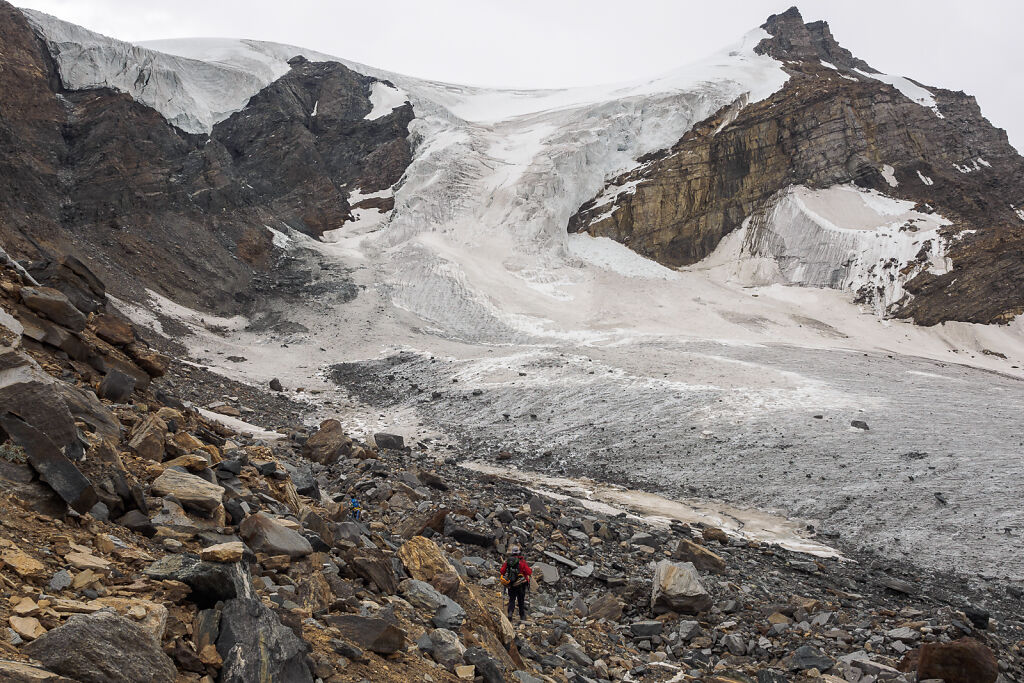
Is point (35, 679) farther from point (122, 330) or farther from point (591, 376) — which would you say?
point (591, 376)

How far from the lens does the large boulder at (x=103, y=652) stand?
3125 millimetres

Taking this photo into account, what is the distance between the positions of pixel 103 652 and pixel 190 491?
298 centimetres

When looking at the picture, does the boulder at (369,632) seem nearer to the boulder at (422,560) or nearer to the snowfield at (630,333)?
the boulder at (422,560)

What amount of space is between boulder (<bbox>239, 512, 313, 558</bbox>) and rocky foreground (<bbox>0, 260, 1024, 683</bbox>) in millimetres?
20

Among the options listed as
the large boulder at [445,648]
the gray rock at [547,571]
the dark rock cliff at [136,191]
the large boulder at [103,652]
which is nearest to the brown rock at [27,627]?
the large boulder at [103,652]

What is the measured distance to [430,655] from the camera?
5512 mm

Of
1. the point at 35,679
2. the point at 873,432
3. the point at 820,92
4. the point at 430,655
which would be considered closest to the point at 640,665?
the point at 430,655

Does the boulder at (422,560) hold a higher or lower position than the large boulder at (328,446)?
higher

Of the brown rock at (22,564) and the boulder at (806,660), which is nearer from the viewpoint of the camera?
the brown rock at (22,564)

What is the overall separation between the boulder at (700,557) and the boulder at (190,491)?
28.3 ft

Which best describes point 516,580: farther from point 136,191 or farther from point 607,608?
point 136,191

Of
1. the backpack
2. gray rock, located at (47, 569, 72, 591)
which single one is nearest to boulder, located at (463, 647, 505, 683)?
the backpack

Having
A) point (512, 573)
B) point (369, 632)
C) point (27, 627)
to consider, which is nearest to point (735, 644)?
point (512, 573)

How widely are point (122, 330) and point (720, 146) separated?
193 ft
